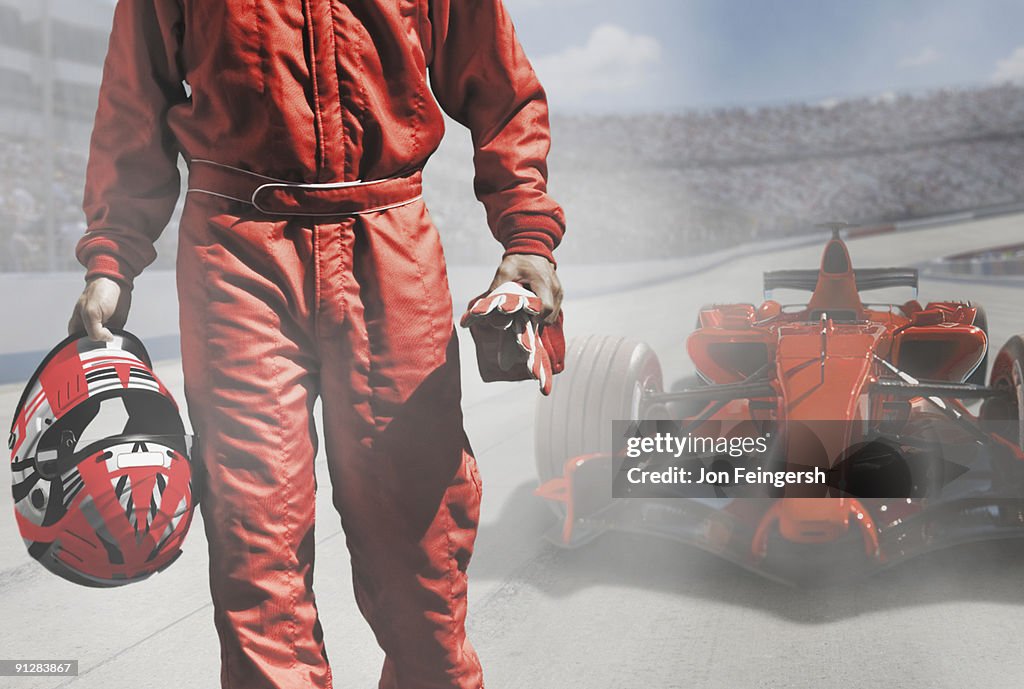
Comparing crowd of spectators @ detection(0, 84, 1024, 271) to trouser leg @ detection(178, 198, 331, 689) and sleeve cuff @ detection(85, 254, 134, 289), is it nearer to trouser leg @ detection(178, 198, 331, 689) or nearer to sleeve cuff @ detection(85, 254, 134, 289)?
sleeve cuff @ detection(85, 254, 134, 289)

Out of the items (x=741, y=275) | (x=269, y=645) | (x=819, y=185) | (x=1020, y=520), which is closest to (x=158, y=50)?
(x=269, y=645)

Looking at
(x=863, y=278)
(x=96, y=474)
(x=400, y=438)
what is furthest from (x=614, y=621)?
(x=863, y=278)

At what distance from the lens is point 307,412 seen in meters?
1.46

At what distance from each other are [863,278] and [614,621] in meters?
2.74

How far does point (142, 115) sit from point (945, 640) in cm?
202

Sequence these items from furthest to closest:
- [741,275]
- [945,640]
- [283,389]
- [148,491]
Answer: [741,275], [945,640], [148,491], [283,389]

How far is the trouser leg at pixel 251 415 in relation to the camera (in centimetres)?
140

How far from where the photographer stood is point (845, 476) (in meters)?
2.85

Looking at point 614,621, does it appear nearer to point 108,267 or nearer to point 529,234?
point 529,234

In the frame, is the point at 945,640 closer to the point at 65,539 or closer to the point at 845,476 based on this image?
the point at 845,476

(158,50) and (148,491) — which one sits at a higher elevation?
(158,50)

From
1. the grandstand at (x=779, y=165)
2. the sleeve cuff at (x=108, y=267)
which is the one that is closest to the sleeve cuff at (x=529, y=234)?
the sleeve cuff at (x=108, y=267)

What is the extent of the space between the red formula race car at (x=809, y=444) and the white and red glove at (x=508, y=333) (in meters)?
1.53

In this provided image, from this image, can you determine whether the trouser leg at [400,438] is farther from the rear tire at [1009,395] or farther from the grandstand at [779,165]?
the grandstand at [779,165]
